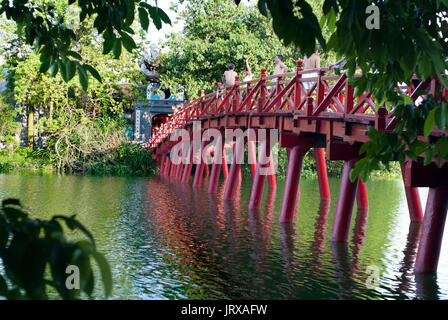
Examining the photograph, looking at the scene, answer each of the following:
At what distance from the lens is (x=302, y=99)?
1283cm

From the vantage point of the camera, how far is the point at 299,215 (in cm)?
1608

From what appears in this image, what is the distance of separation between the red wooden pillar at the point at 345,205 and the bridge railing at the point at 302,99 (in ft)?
4.01

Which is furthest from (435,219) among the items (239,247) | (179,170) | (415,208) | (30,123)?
(30,123)

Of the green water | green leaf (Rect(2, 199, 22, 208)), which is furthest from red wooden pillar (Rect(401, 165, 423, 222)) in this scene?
green leaf (Rect(2, 199, 22, 208))

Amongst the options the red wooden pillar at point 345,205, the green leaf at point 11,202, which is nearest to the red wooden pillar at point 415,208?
the red wooden pillar at point 345,205

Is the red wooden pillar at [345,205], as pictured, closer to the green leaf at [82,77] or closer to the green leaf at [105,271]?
the green leaf at [82,77]

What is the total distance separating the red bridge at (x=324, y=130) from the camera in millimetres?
8539

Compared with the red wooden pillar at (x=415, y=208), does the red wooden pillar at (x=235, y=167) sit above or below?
above

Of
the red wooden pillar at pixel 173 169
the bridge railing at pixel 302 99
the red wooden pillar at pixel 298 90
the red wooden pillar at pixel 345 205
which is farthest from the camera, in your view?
the red wooden pillar at pixel 173 169

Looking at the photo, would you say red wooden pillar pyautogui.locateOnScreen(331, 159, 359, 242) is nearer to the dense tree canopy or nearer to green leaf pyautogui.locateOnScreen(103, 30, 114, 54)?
green leaf pyautogui.locateOnScreen(103, 30, 114, 54)

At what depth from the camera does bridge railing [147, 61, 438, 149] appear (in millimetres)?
9555

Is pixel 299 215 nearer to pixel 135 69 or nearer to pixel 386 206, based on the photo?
pixel 386 206

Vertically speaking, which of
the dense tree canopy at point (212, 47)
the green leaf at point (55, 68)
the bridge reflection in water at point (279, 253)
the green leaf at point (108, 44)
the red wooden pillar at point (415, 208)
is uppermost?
the dense tree canopy at point (212, 47)

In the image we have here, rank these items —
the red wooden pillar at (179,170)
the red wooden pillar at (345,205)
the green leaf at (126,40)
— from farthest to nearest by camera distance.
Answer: the red wooden pillar at (179,170)
the red wooden pillar at (345,205)
the green leaf at (126,40)
